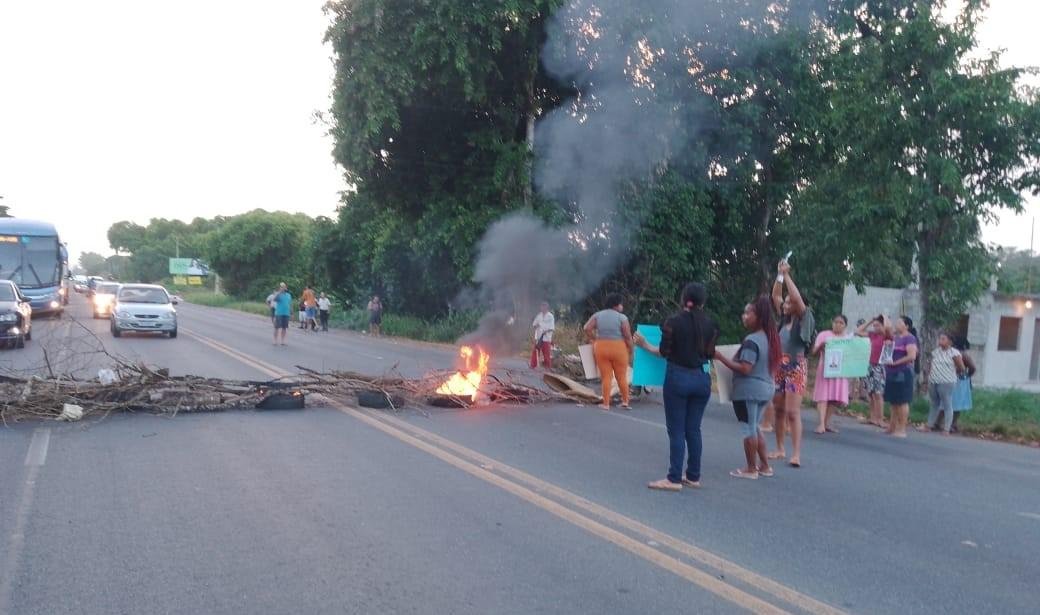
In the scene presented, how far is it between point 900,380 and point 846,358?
0.96 m

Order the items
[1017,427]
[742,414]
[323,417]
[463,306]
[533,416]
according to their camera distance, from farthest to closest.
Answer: [463,306] → [1017,427] → [533,416] → [323,417] → [742,414]

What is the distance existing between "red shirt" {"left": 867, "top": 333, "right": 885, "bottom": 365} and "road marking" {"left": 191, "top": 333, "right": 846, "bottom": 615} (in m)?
6.76

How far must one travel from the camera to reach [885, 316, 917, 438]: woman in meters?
11.0

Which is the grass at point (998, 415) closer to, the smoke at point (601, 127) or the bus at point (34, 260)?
the smoke at point (601, 127)

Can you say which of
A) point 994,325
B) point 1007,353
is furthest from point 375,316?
point 1007,353

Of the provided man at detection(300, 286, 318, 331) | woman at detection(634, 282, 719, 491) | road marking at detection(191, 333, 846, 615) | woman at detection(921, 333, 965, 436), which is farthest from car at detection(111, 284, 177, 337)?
woman at detection(634, 282, 719, 491)

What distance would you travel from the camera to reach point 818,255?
1569cm

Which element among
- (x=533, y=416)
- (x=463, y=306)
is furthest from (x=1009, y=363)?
(x=533, y=416)

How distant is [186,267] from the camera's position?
99.0m

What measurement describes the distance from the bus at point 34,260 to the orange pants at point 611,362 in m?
20.5

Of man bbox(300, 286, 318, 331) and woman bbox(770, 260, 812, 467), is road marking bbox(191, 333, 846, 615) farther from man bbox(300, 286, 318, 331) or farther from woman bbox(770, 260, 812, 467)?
man bbox(300, 286, 318, 331)

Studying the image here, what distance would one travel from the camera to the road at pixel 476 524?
446 centimetres

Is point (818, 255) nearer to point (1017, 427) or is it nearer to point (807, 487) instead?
point (1017, 427)

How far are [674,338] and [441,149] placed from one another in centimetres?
1882
